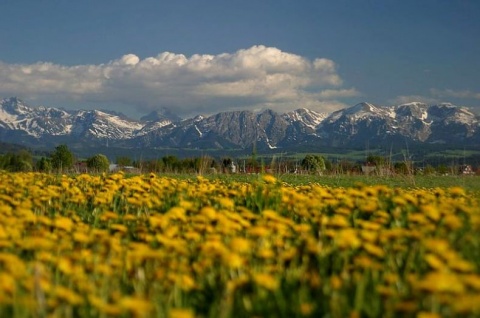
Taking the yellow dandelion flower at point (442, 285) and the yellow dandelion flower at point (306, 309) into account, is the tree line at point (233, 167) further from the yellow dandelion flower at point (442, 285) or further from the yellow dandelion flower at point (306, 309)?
the yellow dandelion flower at point (442, 285)

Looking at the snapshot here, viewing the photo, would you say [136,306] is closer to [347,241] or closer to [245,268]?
[245,268]

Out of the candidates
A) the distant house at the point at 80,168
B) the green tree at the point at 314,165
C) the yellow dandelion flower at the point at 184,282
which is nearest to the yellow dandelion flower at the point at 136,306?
the yellow dandelion flower at the point at 184,282

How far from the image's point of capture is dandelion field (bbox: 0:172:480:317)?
2.86m

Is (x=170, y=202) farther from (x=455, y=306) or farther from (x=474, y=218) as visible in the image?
(x=455, y=306)

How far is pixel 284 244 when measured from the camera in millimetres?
4363

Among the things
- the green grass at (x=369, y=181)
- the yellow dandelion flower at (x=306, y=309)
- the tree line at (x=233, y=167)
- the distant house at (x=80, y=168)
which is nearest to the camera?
the yellow dandelion flower at (x=306, y=309)

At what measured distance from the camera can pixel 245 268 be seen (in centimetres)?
372

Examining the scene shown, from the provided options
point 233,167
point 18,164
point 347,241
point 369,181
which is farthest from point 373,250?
point 18,164

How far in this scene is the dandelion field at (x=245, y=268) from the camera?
2.86 meters

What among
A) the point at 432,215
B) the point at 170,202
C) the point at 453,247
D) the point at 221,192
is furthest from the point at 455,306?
the point at 221,192

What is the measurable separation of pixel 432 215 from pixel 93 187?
567 centimetres

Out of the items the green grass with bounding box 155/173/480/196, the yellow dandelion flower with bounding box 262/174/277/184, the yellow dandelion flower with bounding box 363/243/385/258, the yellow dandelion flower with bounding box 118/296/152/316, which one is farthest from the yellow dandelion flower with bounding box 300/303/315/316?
the green grass with bounding box 155/173/480/196

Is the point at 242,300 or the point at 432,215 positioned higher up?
the point at 432,215

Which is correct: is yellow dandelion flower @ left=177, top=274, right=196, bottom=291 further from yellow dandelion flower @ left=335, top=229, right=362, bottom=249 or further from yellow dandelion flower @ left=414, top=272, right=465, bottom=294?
yellow dandelion flower @ left=414, top=272, right=465, bottom=294
